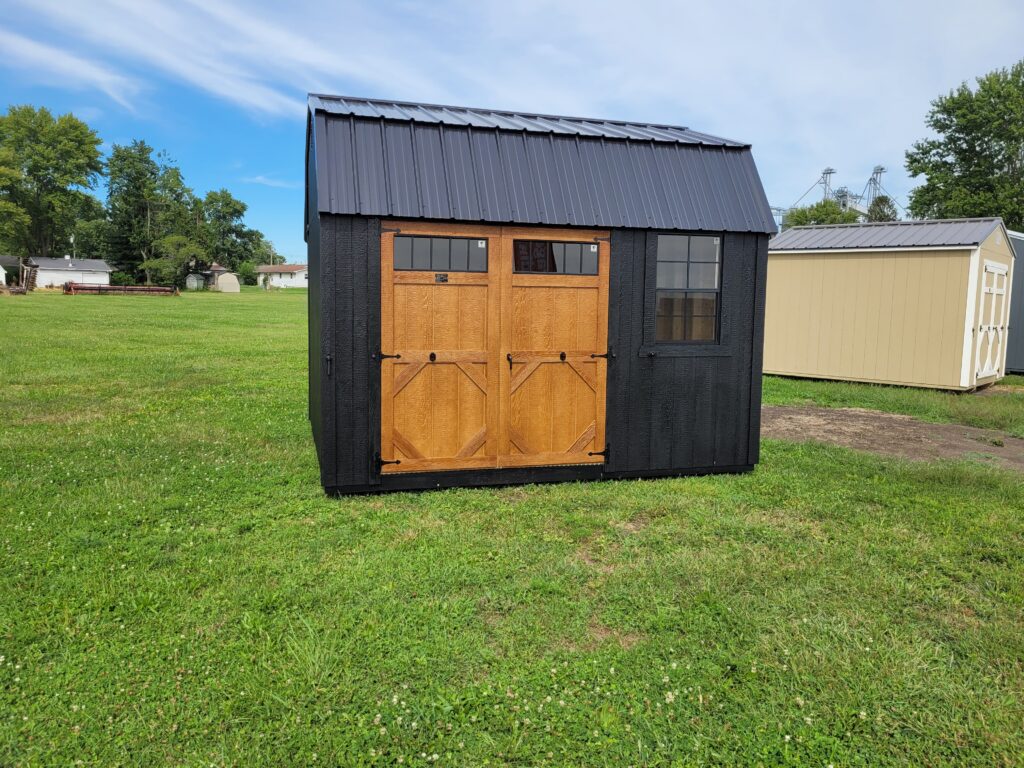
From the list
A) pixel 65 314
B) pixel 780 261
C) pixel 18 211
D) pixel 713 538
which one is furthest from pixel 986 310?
pixel 18 211

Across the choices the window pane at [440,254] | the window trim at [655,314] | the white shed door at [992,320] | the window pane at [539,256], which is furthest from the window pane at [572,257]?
the white shed door at [992,320]

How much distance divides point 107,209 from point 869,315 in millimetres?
75633

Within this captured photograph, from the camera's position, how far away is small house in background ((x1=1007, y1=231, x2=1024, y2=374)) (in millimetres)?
15633

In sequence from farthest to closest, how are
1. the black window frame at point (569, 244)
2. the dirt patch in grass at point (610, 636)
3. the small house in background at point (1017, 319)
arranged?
the small house in background at point (1017, 319)
the black window frame at point (569, 244)
the dirt patch in grass at point (610, 636)

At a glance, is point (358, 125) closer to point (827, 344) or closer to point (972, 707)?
point (972, 707)

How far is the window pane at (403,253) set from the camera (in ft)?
18.8

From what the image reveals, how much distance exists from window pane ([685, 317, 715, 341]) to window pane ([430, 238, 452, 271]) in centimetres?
235

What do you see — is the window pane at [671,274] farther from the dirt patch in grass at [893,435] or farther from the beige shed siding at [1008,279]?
the beige shed siding at [1008,279]

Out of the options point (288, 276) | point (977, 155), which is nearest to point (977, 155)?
point (977, 155)

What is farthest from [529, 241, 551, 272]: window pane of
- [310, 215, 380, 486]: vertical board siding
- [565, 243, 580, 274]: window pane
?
[310, 215, 380, 486]: vertical board siding

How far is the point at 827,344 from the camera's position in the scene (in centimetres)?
1397

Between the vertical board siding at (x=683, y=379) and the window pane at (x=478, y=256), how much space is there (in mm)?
1168

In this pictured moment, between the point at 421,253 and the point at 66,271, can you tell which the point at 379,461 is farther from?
the point at 66,271

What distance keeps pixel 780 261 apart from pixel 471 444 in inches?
428
